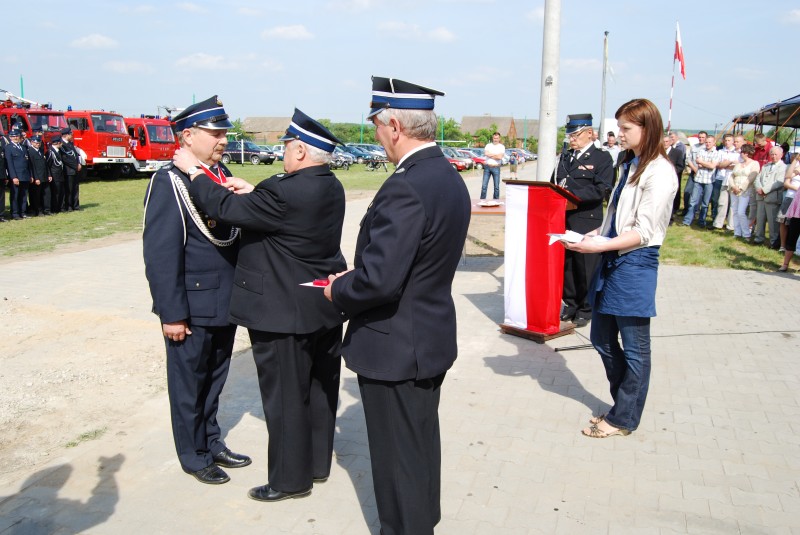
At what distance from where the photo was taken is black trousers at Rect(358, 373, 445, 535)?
275 cm

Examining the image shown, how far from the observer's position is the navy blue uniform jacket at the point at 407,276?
247cm

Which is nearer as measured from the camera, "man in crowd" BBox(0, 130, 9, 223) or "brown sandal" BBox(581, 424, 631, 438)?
"brown sandal" BBox(581, 424, 631, 438)

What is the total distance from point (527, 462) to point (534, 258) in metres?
2.51

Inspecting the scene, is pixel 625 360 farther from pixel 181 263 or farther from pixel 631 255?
pixel 181 263

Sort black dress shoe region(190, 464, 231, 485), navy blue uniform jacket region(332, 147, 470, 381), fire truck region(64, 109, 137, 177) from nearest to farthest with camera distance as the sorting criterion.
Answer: navy blue uniform jacket region(332, 147, 470, 381), black dress shoe region(190, 464, 231, 485), fire truck region(64, 109, 137, 177)

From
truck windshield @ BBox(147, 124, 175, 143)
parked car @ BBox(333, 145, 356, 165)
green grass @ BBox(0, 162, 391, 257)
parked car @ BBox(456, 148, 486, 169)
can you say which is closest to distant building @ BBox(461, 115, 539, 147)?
parked car @ BBox(456, 148, 486, 169)

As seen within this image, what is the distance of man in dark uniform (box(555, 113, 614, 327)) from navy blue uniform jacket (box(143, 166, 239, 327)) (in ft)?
13.4

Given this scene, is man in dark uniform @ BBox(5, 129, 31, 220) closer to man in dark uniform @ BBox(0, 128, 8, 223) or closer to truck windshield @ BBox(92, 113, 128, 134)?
man in dark uniform @ BBox(0, 128, 8, 223)

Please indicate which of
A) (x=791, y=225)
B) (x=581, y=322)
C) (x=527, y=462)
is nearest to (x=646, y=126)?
(x=527, y=462)

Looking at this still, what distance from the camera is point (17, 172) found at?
14.8 m

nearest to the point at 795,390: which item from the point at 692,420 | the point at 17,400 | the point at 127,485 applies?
the point at 692,420

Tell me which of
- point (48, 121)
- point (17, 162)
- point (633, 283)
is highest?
point (48, 121)

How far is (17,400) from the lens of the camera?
15.6 feet

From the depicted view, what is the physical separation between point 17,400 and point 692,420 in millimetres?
4675
